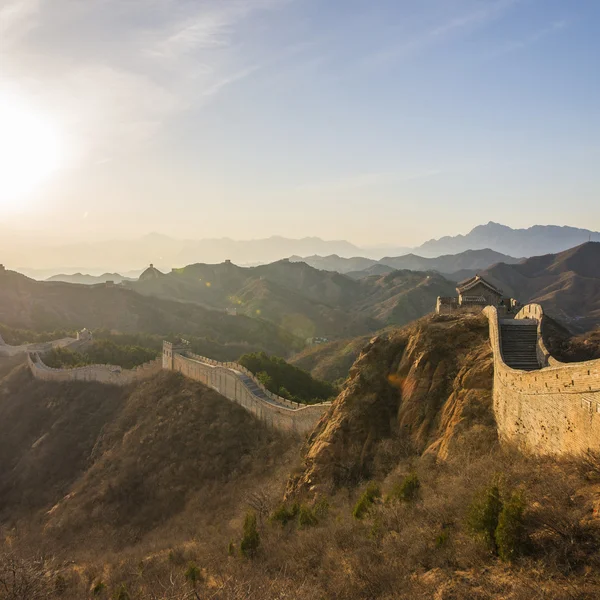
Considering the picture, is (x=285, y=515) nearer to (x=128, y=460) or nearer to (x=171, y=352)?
(x=128, y=460)

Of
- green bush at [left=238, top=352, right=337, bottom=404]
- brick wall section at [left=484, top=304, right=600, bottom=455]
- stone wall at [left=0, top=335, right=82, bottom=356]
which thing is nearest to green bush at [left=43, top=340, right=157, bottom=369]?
stone wall at [left=0, top=335, right=82, bottom=356]

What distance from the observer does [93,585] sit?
2022 centimetres

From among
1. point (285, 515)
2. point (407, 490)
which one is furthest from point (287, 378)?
point (407, 490)

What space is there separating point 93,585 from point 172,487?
1120 cm

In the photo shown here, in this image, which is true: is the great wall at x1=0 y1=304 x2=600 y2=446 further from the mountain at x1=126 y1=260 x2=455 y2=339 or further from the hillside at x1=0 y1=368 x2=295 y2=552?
the mountain at x1=126 y1=260 x2=455 y2=339

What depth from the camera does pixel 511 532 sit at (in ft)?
32.6

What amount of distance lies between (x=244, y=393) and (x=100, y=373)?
2488 centimetres

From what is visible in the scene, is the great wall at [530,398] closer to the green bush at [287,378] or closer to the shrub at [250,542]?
the green bush at [287,378]

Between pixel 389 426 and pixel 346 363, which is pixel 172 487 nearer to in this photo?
pixel 389 426

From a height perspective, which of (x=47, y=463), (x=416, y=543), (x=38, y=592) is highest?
(x=416, y=543)

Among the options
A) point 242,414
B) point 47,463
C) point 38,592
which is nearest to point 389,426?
point 38,592

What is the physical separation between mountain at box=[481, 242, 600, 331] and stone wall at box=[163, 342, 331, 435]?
83.1 metres

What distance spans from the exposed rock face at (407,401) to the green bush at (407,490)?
250 centimetres

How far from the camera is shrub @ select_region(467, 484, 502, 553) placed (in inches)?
415
